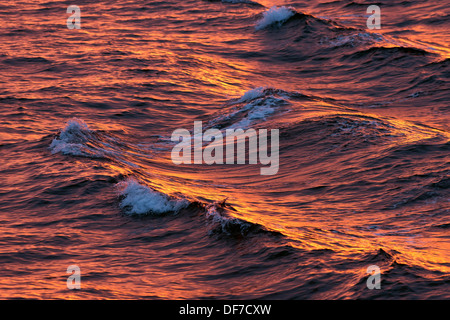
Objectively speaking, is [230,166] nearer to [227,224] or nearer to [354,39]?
[227,224]

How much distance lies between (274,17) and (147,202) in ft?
54.6

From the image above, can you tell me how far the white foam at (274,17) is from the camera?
27750 millimetres

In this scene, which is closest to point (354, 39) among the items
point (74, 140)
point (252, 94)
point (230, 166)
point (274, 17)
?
point (274, 17)

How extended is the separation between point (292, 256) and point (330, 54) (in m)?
14.5

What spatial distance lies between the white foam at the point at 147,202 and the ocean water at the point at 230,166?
39 millimetres

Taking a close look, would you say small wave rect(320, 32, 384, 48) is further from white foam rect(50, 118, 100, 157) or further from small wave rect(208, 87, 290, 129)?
white foam rect(50, 118, 100, 157)

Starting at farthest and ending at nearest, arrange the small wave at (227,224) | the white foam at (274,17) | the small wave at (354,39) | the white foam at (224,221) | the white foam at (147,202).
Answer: the white foam at (274,17)
the small wave at (354,39)
the white foam at (147,202)
the white foam at (224,221)
the small wave at (227,224)

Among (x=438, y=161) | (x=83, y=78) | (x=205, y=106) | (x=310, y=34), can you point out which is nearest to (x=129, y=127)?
(x=205, y=106)

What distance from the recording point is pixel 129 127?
60.9 ft

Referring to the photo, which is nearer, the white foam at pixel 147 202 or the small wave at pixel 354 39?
the white foam at pixel 147 202

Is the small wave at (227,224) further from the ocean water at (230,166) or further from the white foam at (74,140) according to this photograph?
the white foam at (74,140)

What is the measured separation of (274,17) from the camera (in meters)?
27.8

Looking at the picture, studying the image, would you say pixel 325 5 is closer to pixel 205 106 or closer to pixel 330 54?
pixel 330 54

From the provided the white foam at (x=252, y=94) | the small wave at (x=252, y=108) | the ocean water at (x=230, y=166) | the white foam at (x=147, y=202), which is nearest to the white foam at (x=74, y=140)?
the ocean water at (x=230, y=166)
